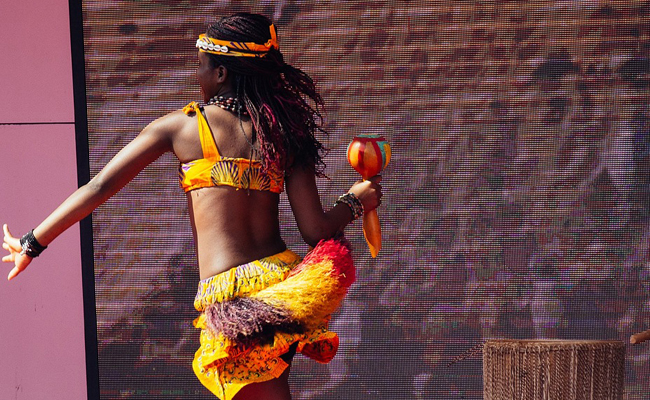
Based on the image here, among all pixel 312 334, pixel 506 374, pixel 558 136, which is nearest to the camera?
pixel 312 334

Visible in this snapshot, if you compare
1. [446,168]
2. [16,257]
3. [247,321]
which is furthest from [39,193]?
[247,321]

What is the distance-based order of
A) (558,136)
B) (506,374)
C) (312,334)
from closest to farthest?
1. (312,334)
2. (506,374)
3. (558,136)

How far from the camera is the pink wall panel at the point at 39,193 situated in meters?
4.35

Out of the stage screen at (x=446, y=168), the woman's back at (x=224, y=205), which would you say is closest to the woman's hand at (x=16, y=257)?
the woman's back at (x=224, y=205)

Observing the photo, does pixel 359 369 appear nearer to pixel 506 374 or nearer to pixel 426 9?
pixel 506 374

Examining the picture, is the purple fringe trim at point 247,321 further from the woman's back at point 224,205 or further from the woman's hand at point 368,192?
the woman's hand at point 368,192

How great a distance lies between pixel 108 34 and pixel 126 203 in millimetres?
831

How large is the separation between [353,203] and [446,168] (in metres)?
1.45

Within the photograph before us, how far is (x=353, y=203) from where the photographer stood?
2883mm

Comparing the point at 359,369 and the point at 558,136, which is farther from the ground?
the point at 558,136

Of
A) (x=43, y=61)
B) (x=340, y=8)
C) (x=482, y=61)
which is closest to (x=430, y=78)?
(x=482, y=61)

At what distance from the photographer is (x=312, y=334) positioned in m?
2.69

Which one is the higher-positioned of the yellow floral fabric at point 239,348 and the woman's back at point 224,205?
the woman's back at point 224,205

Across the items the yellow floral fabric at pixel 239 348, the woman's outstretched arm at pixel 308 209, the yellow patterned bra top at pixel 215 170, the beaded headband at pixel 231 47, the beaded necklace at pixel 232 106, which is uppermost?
the beaded headband at pixel 231 47
